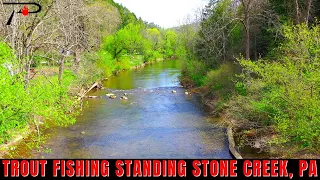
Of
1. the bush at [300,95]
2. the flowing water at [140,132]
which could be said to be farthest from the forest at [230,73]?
the flowing water at [140,132]

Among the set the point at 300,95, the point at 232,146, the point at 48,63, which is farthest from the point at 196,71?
the point at 300,95

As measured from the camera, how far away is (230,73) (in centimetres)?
2314

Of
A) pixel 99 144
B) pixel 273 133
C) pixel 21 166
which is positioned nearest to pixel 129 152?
pixel 99 144

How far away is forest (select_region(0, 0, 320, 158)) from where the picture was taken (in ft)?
34.8

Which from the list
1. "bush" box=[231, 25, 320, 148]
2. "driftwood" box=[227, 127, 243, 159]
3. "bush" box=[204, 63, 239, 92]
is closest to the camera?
"bush" box=[231, 25, 320, 148]

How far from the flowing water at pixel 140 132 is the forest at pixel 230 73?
1.09 metres

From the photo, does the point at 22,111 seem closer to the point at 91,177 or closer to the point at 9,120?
the point at 9,120

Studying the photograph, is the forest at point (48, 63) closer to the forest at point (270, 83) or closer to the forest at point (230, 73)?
the forest at point (230, 73)

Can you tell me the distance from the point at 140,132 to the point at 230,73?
9180 mm

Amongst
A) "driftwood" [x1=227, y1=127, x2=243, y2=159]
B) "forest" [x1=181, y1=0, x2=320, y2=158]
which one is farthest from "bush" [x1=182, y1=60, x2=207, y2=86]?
"driftwood" [x1=227, y1=127, x2=243, y2=159]

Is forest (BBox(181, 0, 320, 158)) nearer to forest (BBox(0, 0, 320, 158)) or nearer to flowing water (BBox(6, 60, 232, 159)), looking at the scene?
forest (BBox(0, 0, 320, 158))

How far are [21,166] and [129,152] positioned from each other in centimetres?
493

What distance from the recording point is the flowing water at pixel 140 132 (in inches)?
555

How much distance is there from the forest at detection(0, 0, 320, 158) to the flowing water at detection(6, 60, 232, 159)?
3.57 ft
